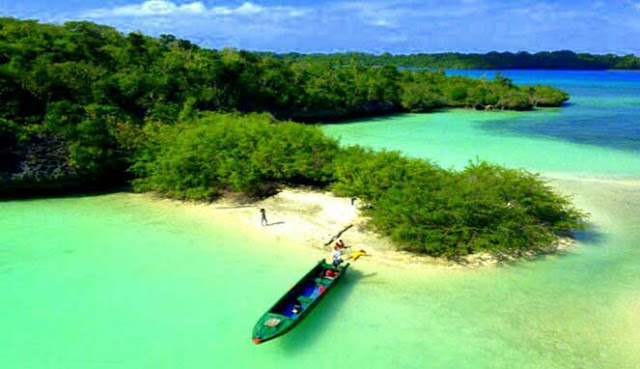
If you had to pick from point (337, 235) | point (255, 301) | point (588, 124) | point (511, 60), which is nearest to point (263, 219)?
point (337, 235)

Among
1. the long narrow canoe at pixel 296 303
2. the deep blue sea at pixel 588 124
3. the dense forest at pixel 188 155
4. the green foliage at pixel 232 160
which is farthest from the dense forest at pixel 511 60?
the long narrow canoe at pixel 296 303

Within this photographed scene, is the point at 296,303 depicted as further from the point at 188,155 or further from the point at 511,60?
the point at 511,60

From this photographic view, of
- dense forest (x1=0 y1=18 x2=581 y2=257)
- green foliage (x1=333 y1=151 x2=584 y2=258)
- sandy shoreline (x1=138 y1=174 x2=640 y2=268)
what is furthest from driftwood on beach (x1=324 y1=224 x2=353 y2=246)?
dense forest (x1=0 y1=18 x2=581 y2=257)

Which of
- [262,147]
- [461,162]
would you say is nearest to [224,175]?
[262,147]

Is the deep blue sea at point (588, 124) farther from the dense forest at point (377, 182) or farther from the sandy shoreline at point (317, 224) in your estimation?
the dense forest at point (377, 182)

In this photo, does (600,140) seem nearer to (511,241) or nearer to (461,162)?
(461,162)

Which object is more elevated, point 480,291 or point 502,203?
point 502,203
